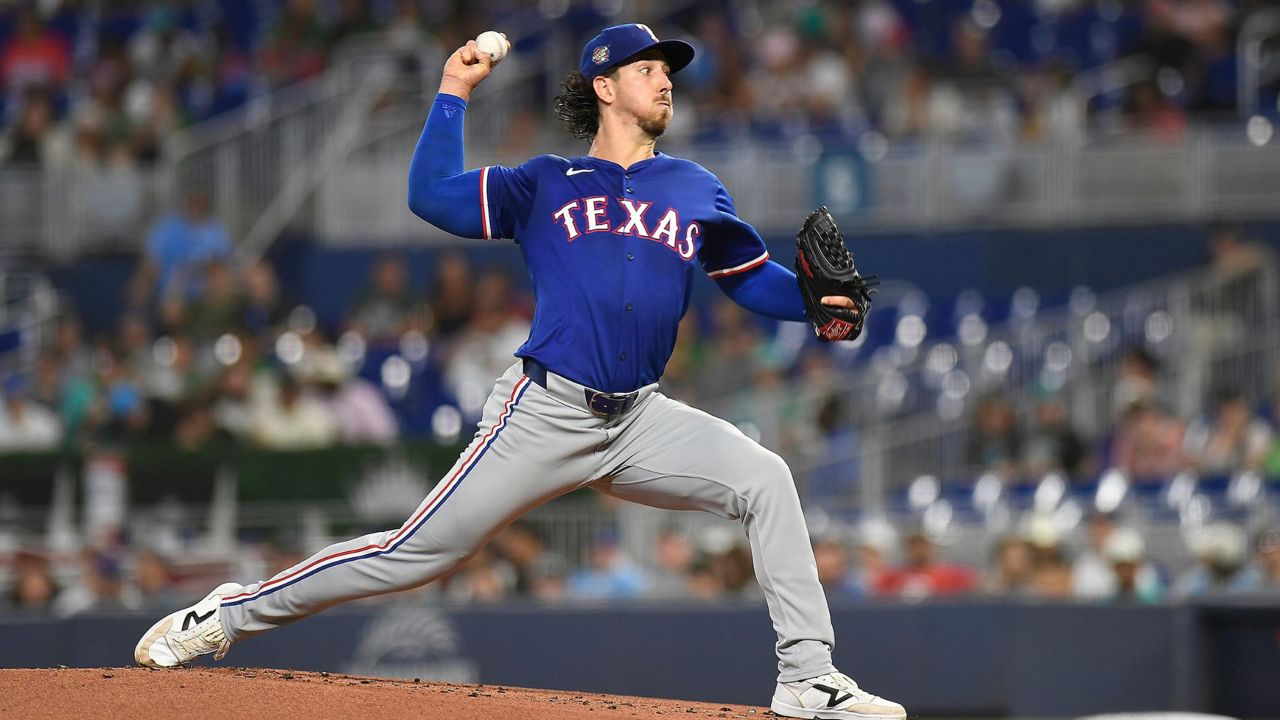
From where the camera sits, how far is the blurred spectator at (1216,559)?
10.4 m

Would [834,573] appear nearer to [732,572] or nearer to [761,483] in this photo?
[732,572]

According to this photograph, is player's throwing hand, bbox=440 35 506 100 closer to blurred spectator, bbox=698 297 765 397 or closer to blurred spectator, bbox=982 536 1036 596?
blurred spectator, bbox=982 536 1036 596

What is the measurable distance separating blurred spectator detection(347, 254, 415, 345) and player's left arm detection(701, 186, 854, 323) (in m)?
8.99

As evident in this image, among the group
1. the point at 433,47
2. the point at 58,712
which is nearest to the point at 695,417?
the point at 58,712

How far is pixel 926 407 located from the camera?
43.0 feet

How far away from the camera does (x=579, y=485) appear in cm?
537

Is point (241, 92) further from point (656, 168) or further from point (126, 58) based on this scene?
point (656, 168)

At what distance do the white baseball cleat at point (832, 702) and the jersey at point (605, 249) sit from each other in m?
1.00

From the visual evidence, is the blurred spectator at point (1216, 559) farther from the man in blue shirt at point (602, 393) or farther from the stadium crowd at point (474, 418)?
the man in blue shirt at point (602, 393)

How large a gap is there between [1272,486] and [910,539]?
229 centimetres

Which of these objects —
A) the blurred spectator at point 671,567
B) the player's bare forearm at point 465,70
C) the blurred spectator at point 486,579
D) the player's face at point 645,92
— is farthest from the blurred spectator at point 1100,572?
the player's bare forearm at point 465,70

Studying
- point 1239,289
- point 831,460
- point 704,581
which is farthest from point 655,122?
point 1239,289

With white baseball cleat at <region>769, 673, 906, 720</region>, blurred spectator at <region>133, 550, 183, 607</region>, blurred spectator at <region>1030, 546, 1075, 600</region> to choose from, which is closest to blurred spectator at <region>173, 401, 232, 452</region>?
blurred spectator at <region>133, 550, 183, 607</region>

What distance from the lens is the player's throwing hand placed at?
5340mm
